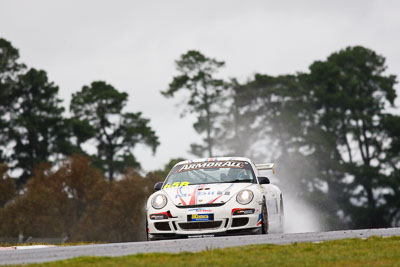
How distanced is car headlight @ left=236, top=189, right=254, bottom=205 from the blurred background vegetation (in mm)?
42762

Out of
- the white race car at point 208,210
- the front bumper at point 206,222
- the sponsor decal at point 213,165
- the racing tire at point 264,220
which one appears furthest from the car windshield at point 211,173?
the front bumper at point 206,222

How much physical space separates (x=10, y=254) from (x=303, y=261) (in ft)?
14.3

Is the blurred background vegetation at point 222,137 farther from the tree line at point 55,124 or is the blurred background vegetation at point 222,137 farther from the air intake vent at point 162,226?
the air intake vent at point 162,226

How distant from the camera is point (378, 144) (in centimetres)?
6619

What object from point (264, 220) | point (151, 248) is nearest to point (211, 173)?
point (264, 220)

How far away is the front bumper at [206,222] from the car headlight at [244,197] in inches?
3.0

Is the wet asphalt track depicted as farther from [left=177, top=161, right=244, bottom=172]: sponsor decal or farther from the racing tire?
[left=177, top=161, right=244, bottom=172]: sponsor decal

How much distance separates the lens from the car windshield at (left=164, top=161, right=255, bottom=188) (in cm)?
1463

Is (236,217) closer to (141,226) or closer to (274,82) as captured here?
(141,226)

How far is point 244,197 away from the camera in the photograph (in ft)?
44.4

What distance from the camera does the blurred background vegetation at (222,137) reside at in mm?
58062

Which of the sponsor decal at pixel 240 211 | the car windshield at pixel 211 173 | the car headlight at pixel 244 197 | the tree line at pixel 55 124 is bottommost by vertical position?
the sponsor decal at pixel 240 211

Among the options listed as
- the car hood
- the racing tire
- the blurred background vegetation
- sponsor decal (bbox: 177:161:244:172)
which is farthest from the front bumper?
the blurred background vegetation

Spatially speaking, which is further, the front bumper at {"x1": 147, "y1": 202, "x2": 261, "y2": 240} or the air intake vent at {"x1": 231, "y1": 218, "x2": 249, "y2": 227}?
the air intake vent at {"x1": 231, "y1": 218, "x2": 249, "y2": 227}
